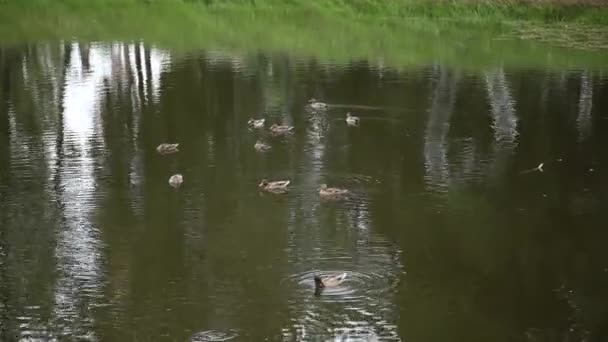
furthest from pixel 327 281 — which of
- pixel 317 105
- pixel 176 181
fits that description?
pixel 317 105

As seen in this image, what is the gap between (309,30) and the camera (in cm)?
2161

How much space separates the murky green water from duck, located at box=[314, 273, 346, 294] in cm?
5

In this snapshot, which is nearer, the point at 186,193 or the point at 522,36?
the point at 186,193

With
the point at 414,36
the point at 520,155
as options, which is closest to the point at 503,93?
the point at 520,155

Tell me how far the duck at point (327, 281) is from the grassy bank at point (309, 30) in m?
10.7

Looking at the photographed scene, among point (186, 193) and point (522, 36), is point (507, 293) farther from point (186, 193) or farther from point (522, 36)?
point (522, 36)

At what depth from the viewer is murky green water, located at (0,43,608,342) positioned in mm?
6918

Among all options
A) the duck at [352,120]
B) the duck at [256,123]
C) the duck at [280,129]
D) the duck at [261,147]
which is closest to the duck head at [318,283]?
the duck at [261,147]

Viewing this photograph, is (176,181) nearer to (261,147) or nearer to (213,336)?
(261,147)

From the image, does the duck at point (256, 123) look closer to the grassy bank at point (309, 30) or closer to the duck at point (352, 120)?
the duck at point (352, 120)

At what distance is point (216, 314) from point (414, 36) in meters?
14.7

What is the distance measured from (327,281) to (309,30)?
15.0 metres

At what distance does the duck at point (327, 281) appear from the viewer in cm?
718

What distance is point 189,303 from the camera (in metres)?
7.07
